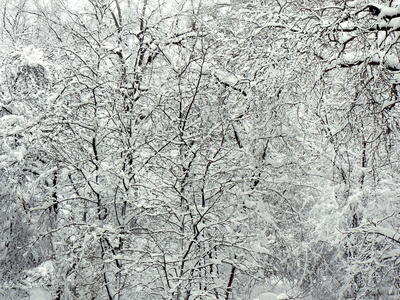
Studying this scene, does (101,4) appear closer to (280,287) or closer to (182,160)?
(182,160)

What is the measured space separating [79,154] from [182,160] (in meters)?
2.10

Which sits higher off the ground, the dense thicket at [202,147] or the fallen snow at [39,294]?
the dense thicket at [202,147]

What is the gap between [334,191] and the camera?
8.34 meters

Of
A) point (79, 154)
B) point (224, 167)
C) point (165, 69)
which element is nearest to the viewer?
point (224, 167)

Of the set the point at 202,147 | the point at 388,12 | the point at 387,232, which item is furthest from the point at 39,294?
the point at 388,12

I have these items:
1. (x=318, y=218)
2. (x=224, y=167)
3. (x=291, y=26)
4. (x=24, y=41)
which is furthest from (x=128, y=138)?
(x=24, y=41)

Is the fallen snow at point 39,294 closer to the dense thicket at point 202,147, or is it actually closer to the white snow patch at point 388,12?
the dense thicket at point 202,147

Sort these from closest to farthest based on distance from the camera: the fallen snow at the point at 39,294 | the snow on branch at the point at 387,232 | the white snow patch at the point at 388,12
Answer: the white snow patch at the point at 388,12
the snow on branch at the point at 387,232
the fallen snow at the point at 39,294

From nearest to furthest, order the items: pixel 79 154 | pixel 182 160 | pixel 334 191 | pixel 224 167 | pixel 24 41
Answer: pixel 182 160, pixel 224 167, pixel 79 154, pixel 334 191, pixel 24 41

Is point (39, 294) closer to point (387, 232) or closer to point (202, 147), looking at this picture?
point (202, 147)

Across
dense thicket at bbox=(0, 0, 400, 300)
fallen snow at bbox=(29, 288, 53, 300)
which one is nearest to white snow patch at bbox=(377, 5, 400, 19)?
dense thicket at bbox=(0, 0, 400, 300)

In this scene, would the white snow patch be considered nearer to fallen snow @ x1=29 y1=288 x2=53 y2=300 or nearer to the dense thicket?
the dense thicket

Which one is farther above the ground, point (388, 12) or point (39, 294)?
point (388, 12)

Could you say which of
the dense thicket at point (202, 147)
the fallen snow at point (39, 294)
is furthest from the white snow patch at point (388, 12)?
the fallen snow at point (39, 294)
